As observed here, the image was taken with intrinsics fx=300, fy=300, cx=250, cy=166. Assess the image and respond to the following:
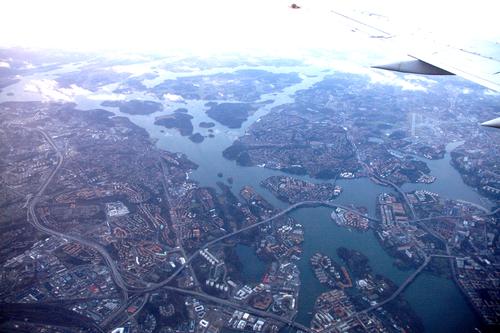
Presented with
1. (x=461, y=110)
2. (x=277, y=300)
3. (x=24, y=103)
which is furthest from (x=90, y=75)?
(x=461, y=110)

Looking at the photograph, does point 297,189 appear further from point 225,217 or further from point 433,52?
point 433,52

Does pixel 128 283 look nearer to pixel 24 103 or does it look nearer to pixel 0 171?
pixel 0 171

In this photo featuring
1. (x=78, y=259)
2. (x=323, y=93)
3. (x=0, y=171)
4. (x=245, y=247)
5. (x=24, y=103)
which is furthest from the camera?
(x=323, y=93)

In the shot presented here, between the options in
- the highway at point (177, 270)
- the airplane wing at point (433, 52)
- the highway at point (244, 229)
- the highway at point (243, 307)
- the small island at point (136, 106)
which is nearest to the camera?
the airplane wing at point (433, 52)

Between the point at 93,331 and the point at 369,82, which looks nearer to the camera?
the point at 93,331

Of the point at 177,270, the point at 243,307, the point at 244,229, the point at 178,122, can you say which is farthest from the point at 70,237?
the point at 178,122

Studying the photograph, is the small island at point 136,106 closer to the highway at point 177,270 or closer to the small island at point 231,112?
the small island at point 231,112

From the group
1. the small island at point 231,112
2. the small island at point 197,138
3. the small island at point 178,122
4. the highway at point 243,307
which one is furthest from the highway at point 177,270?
the small island at point 231,112
